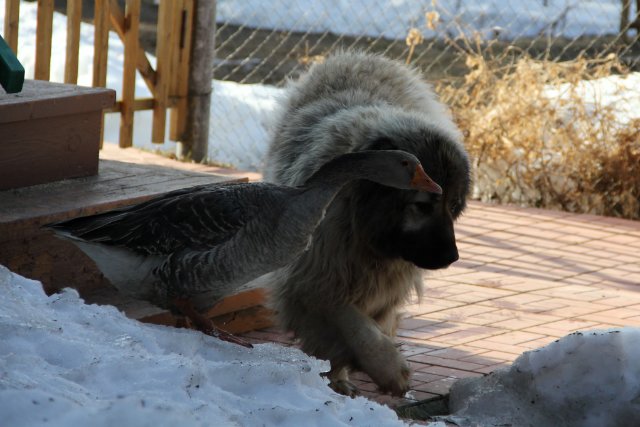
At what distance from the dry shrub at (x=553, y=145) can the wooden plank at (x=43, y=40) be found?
11.6 ft

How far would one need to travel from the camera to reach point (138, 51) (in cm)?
790

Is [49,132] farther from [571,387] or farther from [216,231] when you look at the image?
[571,387]

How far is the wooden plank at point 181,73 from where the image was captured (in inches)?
326

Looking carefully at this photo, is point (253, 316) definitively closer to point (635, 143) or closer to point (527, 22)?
point (635, 143)

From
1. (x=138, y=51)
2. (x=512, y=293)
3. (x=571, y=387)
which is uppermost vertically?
(x=138, y=51)

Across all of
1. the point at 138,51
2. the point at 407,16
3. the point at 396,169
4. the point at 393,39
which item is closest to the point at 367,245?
the point at 396,169

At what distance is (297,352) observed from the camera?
11.5 ft

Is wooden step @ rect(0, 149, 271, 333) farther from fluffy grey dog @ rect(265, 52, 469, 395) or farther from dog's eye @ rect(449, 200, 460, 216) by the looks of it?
dog's eye @ rect(449, 200, 460, 216)

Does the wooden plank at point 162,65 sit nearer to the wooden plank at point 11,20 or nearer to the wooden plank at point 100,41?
the wooden plank at point 100,41

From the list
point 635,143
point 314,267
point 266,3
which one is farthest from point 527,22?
point 314,267

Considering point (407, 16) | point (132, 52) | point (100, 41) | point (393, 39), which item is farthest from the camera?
point (407, 16)

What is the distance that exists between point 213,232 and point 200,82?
203 inches

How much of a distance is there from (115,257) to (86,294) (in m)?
1.00

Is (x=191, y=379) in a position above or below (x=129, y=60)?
below
